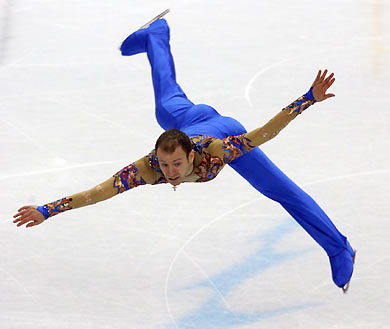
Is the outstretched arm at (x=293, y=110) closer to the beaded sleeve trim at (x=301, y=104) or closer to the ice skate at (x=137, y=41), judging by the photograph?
the beaded sleeve trim at (x=301, y=104)

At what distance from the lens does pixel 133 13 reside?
31.2 feet

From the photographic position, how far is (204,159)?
488 cm

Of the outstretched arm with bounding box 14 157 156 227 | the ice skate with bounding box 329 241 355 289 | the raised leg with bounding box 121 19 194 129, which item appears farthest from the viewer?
the raised leg with bounding box 121 19 194 129

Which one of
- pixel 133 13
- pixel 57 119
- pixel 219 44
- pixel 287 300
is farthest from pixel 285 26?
pixel 287 300

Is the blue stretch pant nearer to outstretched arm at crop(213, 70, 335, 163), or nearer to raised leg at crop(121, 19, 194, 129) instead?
raised leg at crop(121, 19, 194, 129)

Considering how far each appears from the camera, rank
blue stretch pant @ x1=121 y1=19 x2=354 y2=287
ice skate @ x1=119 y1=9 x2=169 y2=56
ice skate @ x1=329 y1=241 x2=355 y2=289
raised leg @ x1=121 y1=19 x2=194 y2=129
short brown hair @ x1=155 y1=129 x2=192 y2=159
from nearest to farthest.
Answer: short brown hair @ x1=155 y1=129 x2=192 y2=159 < blue stretch pant @ x1=121 y1=19 x2=354 y2=287 < ice skate @ x1=329 y1=241 x2=355 y2=289 < raised leg @ x1=121 y1=19 x2=194 y2=129 < ice skate @ x1=119 y1=9 x2=169 y2=56

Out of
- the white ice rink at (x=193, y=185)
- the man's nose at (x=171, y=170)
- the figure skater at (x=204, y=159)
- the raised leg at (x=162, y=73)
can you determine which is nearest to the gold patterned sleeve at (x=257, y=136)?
the figure skater at (x=204, y=159)

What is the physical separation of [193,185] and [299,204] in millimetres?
1556

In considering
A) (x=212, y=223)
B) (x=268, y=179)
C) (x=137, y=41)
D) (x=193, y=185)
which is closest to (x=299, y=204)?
(x=268, y=179)

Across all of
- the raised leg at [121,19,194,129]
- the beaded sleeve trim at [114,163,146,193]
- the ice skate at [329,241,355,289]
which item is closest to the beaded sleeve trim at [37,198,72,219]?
the beaded sleeve trim at [114,163,146,193]

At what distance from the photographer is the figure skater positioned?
4645 mm

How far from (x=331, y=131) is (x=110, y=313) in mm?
2837

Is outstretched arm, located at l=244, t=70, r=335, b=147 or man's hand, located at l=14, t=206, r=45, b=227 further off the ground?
outstretched arm, located at l=244, t=70, r=335, b=147

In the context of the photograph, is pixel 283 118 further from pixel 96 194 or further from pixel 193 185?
pixel 193 185
